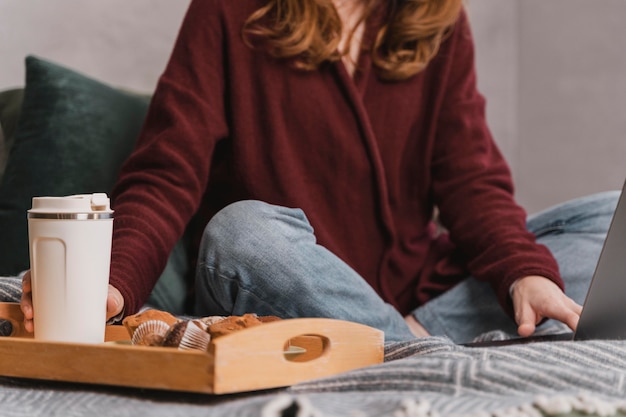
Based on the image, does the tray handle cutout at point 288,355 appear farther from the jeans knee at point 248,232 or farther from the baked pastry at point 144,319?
the jeans knee at point 248,232

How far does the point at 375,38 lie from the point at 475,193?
0.31 meters

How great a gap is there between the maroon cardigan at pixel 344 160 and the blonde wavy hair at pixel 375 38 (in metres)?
0.02

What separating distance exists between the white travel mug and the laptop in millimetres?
471

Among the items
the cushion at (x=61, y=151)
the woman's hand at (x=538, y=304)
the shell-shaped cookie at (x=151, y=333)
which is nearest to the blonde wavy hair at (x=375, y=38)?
the cushion at (x=61, y=151)

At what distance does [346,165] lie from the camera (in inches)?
53.4

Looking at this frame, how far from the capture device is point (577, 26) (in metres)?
2.27

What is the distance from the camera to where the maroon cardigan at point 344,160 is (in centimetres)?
125

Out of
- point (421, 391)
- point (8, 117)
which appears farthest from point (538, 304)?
point (8, 117)

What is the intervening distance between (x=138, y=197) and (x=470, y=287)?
549 mm

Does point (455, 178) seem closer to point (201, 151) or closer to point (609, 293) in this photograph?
point (201, 151)

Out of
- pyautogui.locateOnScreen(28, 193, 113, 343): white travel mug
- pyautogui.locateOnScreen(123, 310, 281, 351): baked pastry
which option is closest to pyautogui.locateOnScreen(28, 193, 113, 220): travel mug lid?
pyautogui.locateOnScreen(28, 193, 113, 343): white travel mug

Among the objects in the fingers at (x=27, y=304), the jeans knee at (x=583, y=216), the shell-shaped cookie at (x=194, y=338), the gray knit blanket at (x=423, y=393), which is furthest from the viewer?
the jeans knee at (x=583, y=216)

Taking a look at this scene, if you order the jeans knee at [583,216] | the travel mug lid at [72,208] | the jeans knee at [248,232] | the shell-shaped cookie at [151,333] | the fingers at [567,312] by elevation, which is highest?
the travel mug lid at [72,208]

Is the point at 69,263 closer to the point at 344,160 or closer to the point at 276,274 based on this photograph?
the point at 276,274
